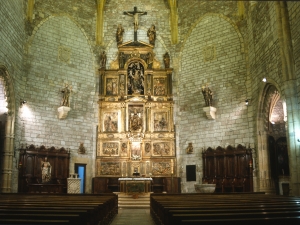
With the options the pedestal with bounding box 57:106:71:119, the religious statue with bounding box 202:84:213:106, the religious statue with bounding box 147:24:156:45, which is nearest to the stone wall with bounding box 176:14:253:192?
the religious statue with bounding box 202:84:213:106

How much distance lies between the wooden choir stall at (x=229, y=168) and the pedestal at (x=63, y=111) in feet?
28.1

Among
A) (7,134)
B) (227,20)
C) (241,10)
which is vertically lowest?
(7,134)

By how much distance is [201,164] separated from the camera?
64.9 feet

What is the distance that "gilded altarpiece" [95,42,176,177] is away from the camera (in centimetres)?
2045

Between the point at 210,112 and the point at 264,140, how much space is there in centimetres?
366

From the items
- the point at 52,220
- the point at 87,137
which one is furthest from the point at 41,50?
the point at 52,220

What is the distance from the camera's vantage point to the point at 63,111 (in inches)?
768

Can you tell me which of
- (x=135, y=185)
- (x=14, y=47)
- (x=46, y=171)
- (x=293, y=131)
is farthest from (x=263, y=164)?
(x=14, y=47)

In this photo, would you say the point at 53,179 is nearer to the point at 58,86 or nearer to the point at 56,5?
the point at 58,86

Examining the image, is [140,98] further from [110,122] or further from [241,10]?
[241,10]

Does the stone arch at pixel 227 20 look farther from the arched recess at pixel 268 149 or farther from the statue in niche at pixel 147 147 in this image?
the statue in niche at pixel 147 147

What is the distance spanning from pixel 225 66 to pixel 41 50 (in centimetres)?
1114

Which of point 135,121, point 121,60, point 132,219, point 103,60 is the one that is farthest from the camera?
point 121,60

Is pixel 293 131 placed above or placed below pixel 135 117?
below
